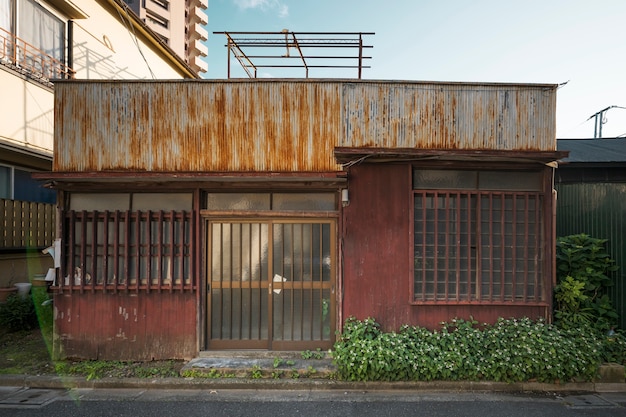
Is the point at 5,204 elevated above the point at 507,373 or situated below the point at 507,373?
above

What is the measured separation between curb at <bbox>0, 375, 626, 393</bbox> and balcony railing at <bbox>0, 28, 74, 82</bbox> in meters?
7.72

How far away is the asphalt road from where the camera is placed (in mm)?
4578

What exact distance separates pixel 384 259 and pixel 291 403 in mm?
2686

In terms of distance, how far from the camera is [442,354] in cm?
525

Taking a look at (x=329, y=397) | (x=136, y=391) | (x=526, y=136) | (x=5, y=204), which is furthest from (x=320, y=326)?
(x=5, y=204)

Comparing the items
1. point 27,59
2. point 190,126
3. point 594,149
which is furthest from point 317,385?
point 594,149

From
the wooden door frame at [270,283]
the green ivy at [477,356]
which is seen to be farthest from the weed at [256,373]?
the green ivy at [477,356]

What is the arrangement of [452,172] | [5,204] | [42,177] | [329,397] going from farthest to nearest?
[5,204], [452,172], [42,177], [329,397]

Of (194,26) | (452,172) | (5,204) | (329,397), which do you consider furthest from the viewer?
(194,26)

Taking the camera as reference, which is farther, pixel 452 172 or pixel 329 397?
pixel 452 172

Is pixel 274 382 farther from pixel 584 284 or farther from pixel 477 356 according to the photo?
pixel 584 284

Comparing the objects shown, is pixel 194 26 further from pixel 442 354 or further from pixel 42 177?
pixel 442 354

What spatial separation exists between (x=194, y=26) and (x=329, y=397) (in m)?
48.3

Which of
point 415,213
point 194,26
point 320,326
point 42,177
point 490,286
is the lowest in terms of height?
point 320,326
